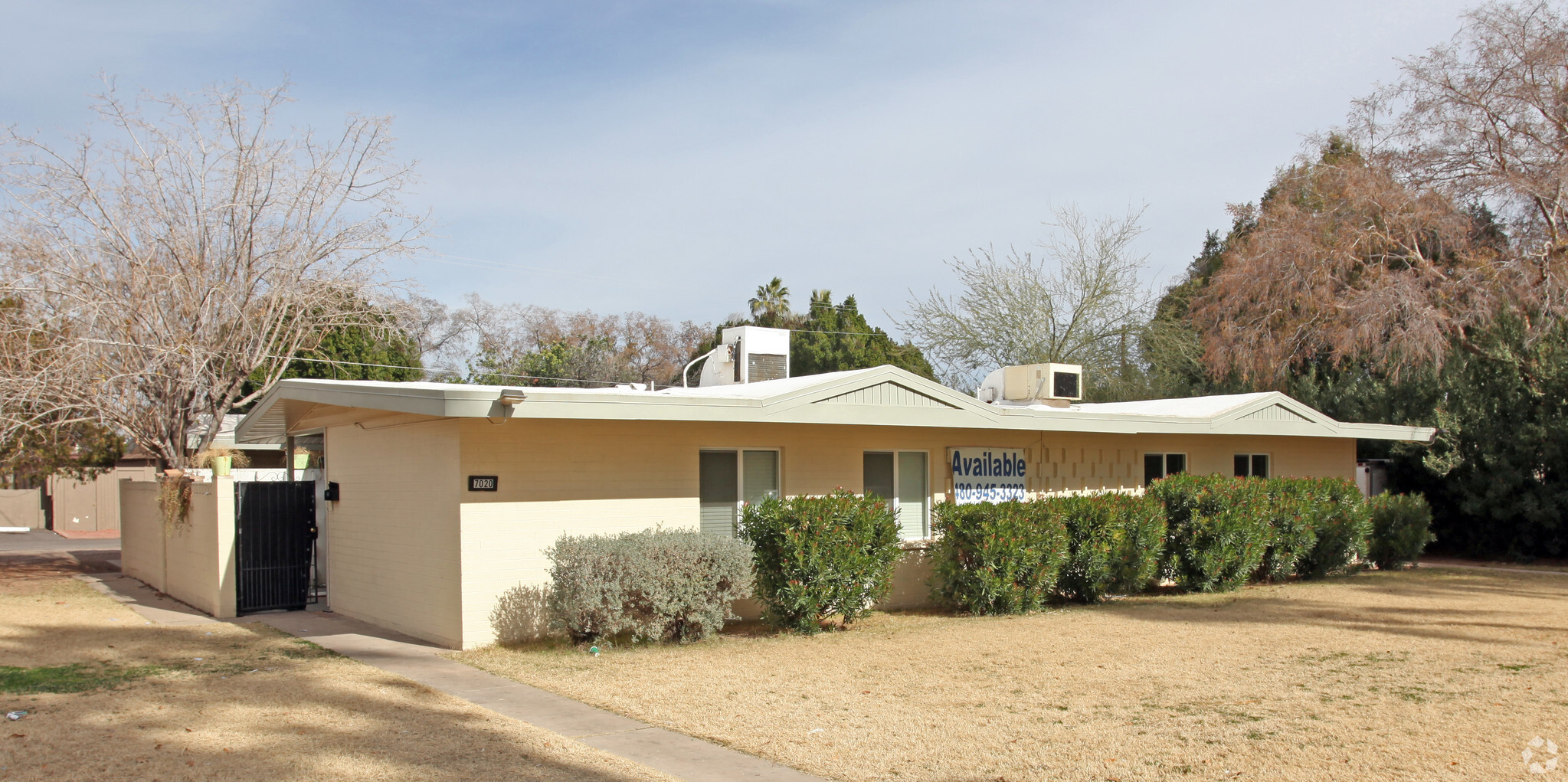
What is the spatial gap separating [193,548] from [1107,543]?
36.9 feet

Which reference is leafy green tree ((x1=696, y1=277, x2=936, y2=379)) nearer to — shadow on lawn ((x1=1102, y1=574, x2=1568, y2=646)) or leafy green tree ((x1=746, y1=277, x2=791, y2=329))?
leafy green tree ((x1=746, y1=277, x2=791, y2=329))

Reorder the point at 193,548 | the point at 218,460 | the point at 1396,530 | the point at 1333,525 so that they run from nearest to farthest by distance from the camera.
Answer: the point at 218,460 < the point at 193,548 < the point at 1333,525 < the point at 1396,530

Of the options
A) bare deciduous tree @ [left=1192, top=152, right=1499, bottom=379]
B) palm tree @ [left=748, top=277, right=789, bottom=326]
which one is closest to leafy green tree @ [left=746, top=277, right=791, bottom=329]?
palm tree @ [left=748, top=277, right=789, bottom=326]

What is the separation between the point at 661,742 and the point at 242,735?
8.48ft

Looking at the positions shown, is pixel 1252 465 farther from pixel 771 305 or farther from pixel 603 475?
pixel 771 305

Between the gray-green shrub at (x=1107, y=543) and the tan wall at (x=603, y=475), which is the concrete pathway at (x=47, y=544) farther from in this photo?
the gray-green shrub at (x=1107, y=543)

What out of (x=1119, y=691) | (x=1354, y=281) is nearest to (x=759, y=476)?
(x=1119, y=691)

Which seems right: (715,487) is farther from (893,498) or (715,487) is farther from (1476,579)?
(1476,579)

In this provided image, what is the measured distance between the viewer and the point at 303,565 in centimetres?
1250

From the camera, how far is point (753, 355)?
14.6m

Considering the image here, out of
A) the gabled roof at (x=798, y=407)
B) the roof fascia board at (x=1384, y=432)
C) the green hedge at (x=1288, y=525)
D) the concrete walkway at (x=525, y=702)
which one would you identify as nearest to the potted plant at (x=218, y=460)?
the gabled roof at (x=798, y=407)

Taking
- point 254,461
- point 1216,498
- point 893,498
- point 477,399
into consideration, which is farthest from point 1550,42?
point 254,461

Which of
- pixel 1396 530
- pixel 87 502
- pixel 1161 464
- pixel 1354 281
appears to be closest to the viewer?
pixel 1161 464

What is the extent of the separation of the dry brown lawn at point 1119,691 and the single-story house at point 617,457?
126cm
